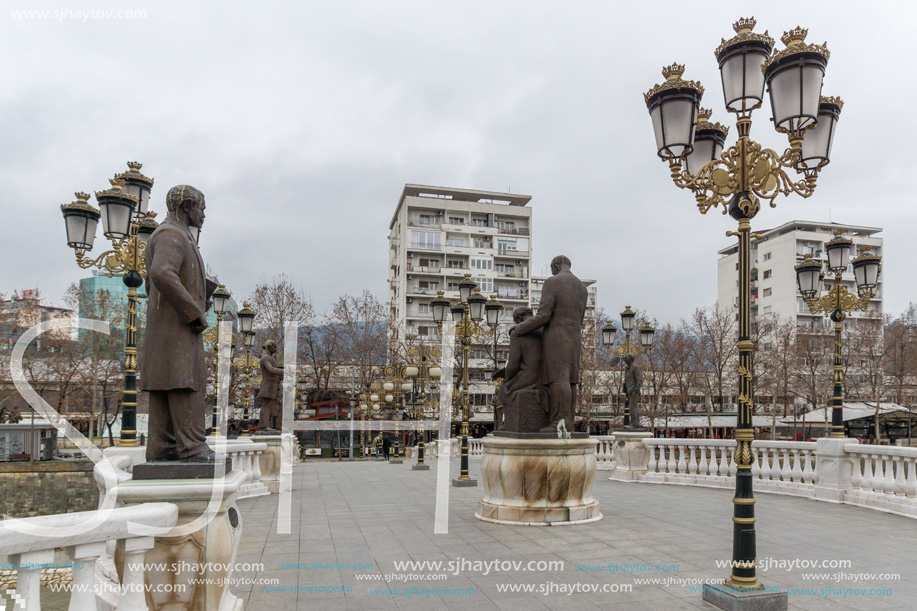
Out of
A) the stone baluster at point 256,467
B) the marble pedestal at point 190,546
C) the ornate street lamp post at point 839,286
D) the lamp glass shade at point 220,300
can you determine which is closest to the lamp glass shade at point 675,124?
the marble pedestal at point 190,546

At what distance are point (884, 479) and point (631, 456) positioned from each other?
5.67m

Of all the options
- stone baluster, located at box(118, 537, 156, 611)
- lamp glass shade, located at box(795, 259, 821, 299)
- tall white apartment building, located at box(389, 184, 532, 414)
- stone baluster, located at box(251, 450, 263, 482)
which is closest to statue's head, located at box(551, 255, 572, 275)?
lamp glass shade, located at box(795, 259, 821, 299)

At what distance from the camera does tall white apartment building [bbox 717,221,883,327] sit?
64.2 meters

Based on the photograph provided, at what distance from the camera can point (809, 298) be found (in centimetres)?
1323

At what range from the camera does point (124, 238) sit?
10.2 meters

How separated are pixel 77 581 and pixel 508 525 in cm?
616

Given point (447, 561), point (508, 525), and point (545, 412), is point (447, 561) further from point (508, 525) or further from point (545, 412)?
point (545, 412)

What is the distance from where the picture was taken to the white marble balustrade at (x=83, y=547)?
2.55m

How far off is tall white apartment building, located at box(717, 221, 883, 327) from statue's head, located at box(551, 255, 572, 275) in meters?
57.4

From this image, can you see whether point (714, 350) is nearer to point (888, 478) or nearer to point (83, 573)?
point (888, 478)

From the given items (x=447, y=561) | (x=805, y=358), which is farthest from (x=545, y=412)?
(x=805, y=358)

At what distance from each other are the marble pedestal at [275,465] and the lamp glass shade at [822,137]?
1092cm

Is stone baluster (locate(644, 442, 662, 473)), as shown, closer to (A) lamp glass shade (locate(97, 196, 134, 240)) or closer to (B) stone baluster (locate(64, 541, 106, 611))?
(A) lamp glass shade (locate(97, 196, 134, 240))

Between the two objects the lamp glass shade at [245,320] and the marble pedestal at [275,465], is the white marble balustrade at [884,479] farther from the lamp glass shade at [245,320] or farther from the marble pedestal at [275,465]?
the lamp glass shade at [245,320]
